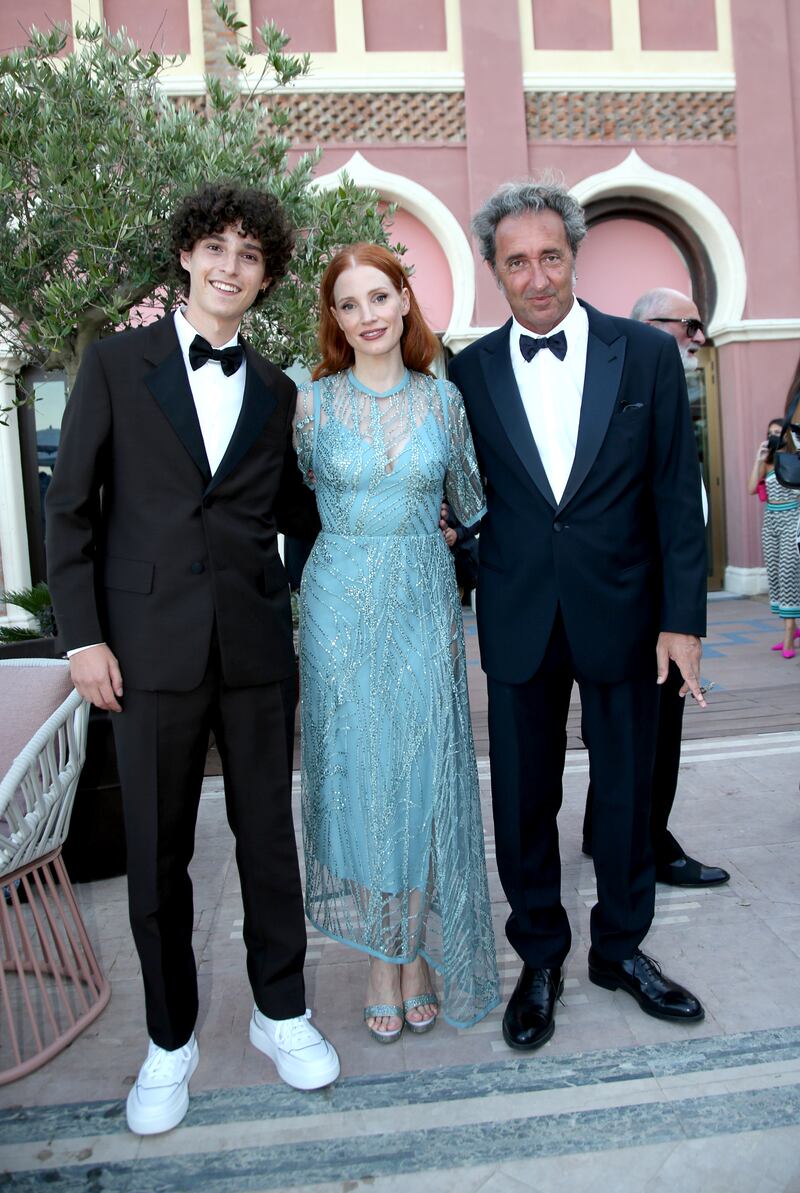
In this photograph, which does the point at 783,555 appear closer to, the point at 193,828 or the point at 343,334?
the point at 343,334

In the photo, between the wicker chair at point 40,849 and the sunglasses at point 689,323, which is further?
the sunglasses at point 689,323

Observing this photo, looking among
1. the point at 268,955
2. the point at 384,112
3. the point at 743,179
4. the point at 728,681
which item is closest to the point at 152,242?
the point at 268,955

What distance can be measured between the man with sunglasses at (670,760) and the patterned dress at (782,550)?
Result: 3721 millimetres

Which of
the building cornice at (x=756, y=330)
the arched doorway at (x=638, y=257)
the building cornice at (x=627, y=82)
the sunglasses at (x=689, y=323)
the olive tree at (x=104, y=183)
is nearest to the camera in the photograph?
the sunglasses at (x=689, y=323)

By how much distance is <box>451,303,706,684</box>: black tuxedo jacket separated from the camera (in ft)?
7.42

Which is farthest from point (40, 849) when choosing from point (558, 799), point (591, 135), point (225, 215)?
point (591, 135)

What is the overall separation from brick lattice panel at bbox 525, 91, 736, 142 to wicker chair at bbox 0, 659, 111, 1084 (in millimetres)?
8337

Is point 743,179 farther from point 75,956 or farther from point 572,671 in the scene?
point 75,956

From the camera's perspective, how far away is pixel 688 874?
3.19 m

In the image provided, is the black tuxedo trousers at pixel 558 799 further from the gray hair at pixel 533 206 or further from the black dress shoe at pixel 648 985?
the gray hair at pixel 533 206

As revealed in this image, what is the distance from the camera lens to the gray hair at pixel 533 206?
2.31m

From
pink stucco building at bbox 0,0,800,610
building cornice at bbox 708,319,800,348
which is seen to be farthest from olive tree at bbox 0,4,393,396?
building cornice at bbox 708,319,800,348

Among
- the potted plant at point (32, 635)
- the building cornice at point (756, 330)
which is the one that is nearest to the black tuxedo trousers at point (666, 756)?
the potted plant at point (32, 635)

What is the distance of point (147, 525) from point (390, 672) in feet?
2.18
